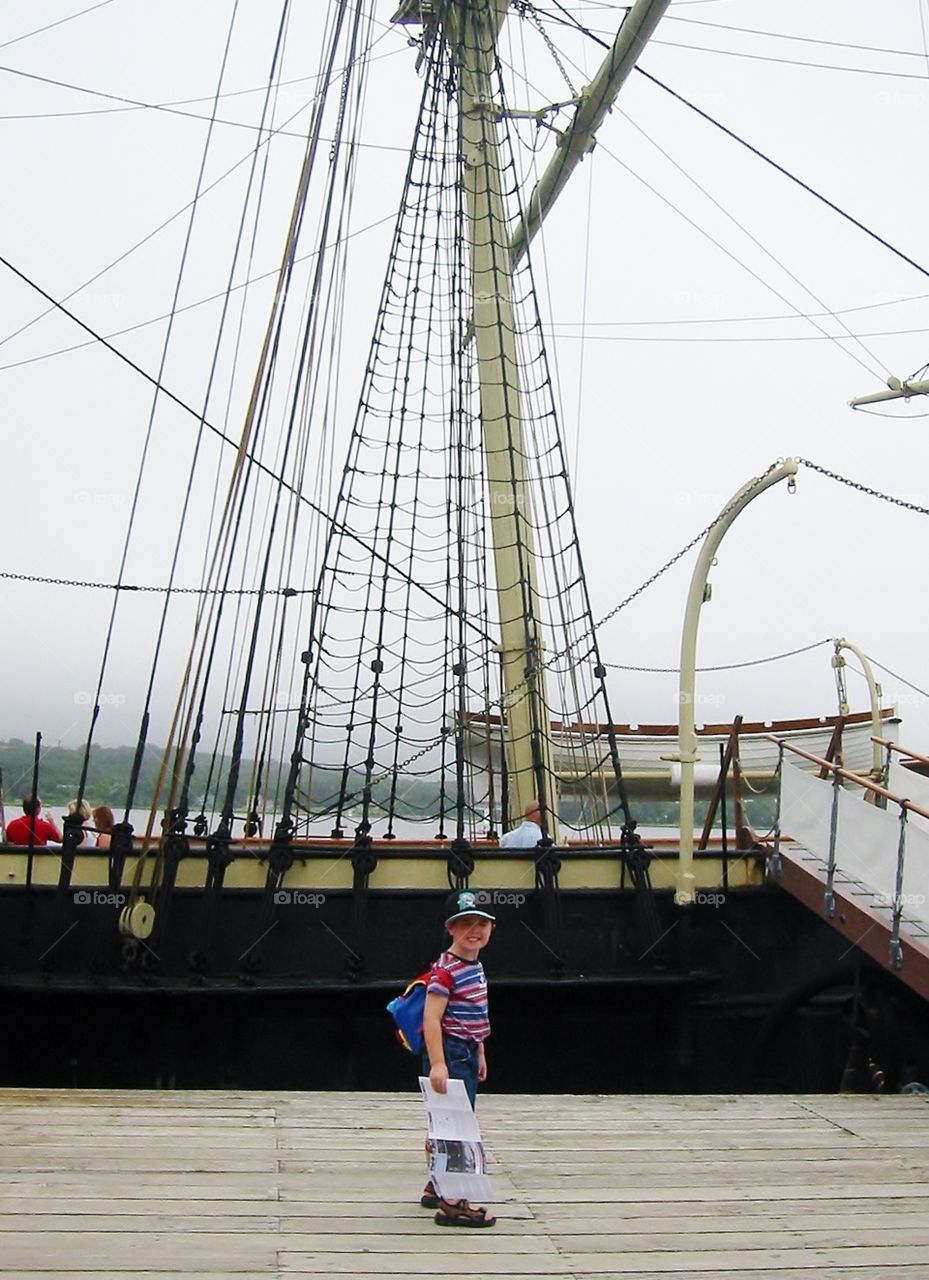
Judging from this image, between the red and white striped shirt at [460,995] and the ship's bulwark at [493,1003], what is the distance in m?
3.46

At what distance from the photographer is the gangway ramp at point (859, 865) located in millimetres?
7340

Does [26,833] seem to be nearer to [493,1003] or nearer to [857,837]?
[493,1003]

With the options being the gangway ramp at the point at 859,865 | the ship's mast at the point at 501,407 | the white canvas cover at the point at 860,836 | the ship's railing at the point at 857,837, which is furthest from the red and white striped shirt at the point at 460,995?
the ship's mast at the point at 501,407

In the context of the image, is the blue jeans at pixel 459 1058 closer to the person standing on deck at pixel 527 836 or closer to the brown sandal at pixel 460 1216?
the brown sandal at pixel 460 1216

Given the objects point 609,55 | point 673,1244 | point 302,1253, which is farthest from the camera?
point 609,55

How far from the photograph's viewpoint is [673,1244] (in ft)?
13.9

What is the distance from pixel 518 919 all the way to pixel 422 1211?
3.76 metres

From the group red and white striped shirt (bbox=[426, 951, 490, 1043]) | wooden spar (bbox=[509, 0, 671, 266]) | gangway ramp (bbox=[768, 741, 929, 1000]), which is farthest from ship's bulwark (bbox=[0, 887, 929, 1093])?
wooden spar (bbox=[509, 0, 671, 266])

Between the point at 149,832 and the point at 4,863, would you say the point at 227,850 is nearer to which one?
the point at 149,832

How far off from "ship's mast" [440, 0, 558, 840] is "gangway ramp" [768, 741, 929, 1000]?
5.57 ft

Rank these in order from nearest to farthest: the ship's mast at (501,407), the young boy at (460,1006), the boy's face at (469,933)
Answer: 1. the young boy at (460,1006)
2. the boy's face at (469,933)
3. the ship's mast at (501,407)

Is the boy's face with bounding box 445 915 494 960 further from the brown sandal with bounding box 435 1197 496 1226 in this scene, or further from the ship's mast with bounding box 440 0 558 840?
the ship's mast with bounding box 440 0 558 840

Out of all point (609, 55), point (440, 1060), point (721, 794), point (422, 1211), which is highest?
point (609, 55)

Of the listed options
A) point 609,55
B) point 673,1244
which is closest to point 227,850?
point 673,1244
